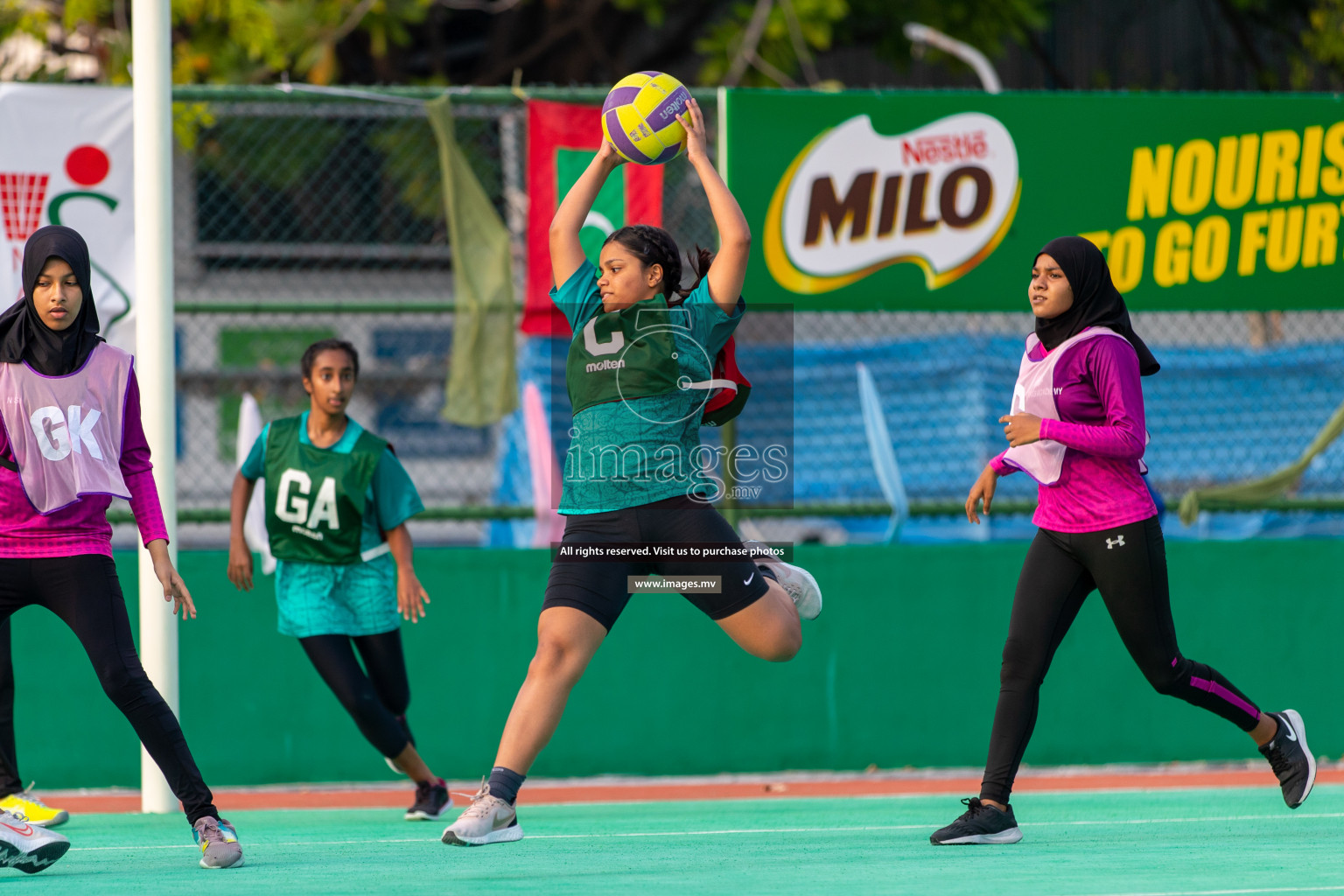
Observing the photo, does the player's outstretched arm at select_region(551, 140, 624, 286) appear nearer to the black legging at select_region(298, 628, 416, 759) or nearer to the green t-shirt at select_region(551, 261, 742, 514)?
the green t-shirt at select_region(551, 261, 742, 514)

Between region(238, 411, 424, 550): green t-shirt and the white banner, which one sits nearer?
region(238, 411, 424, 550): green t-shirt

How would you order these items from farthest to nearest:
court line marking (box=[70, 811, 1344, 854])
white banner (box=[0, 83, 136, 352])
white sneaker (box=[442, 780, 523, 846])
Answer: white banner (box=[0, 83, 136, 352]), court line marking (box=[70, 811, 1344, 854]), white sneaker (box=[442, 780, 523, 846])

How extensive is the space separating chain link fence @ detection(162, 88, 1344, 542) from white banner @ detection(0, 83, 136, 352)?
0.33 meters

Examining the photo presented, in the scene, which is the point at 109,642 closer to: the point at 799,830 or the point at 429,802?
the point at 429,802

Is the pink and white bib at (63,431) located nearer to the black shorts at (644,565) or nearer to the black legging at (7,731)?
the black legging at (7,731)

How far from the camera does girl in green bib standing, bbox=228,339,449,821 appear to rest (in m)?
6.72

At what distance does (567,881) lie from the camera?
509 cm

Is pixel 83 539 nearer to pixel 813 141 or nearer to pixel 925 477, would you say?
pixel 813 141

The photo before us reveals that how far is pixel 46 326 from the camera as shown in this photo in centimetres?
534

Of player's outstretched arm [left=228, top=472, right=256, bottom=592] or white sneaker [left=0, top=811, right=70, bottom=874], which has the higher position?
player's outstretched arm [left=228, top=472, right=256, bottom=592]

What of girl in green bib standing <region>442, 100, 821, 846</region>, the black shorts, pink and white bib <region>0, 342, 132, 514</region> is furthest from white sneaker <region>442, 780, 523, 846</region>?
pink and white bib <region>0, 342, 132, 514</region>

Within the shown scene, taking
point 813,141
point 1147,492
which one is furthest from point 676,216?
point 1147,492

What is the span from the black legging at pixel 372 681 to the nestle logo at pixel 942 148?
3.63 m

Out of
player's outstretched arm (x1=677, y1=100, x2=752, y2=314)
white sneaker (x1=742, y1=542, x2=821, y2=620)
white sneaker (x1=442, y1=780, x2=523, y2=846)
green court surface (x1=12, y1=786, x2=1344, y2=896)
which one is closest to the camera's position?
green court surface (x1=12, y1=786, x2=1344, y2=896)
